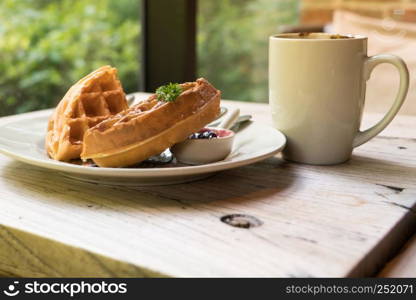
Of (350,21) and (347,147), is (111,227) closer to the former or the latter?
(347,147)

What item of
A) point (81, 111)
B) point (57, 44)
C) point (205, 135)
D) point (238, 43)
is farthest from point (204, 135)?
point (238, 43)

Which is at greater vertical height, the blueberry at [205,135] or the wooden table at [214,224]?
the blueberry at [205,135]

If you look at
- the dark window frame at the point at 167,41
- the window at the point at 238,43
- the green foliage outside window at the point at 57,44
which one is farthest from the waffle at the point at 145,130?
the window at the point at 238,43

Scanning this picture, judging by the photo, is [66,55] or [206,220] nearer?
[206,220]

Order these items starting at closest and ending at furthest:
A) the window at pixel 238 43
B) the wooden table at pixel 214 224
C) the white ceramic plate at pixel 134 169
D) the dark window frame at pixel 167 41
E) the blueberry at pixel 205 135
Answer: the wooden table at pixel 214 224 < the white ceramic plate at pixel 134 169 < the blueberry at pixel 205 135 < the dark window frame at pixel 167 41 < the window at pixel 238 43

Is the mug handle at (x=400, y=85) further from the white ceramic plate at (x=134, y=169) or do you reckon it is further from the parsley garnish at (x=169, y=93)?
the parsley garnish at (x=169, y=93)

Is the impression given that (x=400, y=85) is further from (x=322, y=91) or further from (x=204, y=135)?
(x=204, y=135)

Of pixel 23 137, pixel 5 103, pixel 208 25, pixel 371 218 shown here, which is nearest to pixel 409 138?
pixel 371 218
